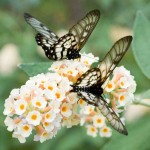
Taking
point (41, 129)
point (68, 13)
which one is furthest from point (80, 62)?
point (68, 13)

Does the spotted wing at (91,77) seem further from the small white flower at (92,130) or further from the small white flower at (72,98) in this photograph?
the small white flower at (92,130)

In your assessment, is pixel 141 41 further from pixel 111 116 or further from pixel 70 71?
pixel 111 116

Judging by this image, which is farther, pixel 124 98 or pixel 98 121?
pixel 98 121

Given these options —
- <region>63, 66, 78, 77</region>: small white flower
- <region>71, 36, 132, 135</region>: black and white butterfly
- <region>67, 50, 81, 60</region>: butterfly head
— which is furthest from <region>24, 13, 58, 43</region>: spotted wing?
<region>71, 36, 132, 135</region>: black and white butterfly

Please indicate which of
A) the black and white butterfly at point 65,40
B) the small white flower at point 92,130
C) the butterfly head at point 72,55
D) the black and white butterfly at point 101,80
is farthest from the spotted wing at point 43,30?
the small white flower at point 92,130

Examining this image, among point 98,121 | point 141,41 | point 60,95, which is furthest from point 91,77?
point 141,41

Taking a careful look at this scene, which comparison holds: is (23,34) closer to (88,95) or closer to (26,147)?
(26,147)
